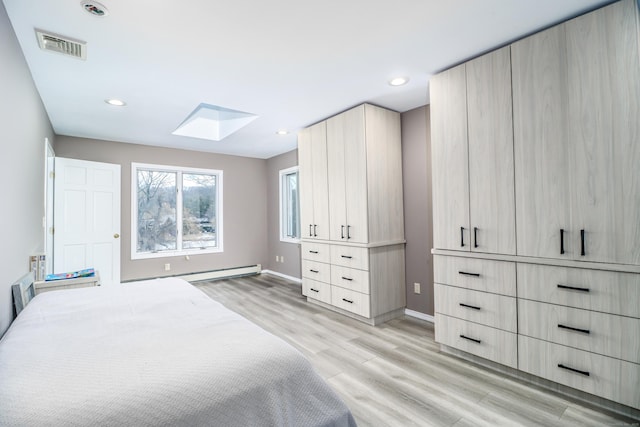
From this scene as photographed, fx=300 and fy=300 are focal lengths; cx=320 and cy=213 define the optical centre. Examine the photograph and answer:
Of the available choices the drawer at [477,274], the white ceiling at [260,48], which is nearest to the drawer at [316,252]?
the drawer at [477,274]

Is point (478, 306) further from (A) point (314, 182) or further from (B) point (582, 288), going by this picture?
(A) point (314, 182)

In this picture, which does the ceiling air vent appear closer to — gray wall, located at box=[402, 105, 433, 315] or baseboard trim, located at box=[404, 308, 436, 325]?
gray wall, located at box=[402, 105, 433, 315]

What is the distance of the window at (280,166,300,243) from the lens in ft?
18.5

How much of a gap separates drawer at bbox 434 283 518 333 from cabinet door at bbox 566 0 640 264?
24.1 inches

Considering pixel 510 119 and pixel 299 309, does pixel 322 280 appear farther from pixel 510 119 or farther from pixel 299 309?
pixel 510 119

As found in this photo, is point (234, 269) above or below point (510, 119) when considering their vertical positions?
below

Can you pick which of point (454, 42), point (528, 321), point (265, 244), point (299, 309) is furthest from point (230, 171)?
point (528, 321)

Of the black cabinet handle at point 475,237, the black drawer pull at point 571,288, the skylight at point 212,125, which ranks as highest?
the skylight at point 212,125

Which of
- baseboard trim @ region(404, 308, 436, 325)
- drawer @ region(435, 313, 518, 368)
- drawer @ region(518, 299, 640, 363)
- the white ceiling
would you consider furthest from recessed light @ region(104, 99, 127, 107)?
drawer @ region(518, 299, 640, 363)

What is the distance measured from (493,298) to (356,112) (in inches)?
90.0

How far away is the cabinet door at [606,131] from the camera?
171cm

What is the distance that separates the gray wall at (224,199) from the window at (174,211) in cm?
10

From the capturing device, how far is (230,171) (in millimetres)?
5832

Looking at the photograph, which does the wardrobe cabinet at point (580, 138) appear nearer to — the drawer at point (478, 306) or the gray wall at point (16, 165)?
the drawer at point (478, 306)
